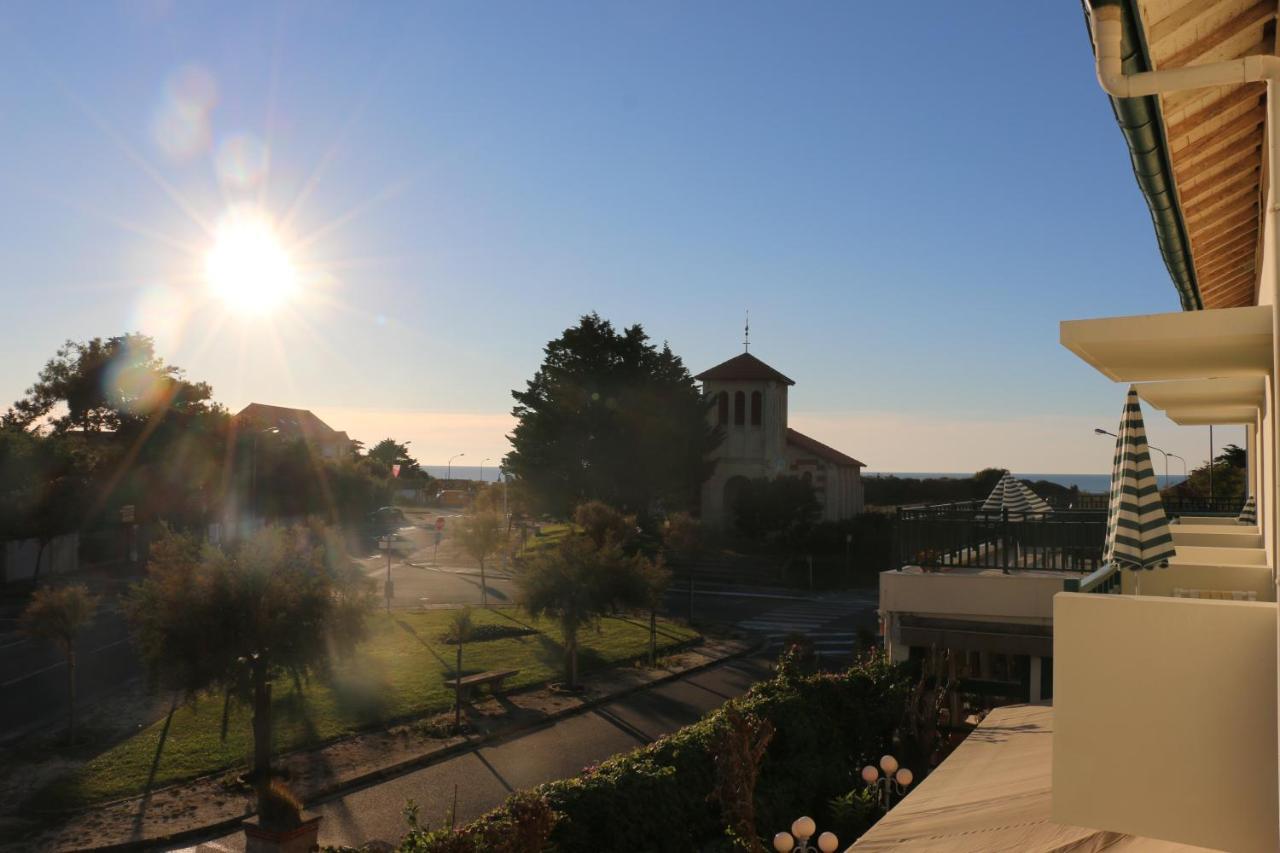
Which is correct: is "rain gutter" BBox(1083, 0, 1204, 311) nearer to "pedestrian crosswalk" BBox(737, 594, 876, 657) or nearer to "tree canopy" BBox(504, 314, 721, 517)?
"pedestrian crosswalk" BBox(737, 594, 876, 657)

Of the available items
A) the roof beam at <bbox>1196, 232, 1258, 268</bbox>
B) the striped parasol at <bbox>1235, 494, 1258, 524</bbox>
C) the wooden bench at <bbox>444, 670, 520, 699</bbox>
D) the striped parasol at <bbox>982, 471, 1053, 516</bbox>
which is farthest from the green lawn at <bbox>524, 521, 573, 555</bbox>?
the roof beam at <bbox>1196, 232, 1258, 268</bbox>

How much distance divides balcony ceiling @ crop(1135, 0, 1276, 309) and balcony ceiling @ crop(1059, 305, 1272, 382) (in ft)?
3.25

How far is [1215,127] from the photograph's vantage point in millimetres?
5473

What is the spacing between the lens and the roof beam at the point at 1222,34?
4.35 m

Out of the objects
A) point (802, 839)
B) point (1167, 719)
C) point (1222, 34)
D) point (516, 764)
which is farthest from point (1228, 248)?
point (516, 764)

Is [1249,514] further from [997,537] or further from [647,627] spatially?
[647,627]

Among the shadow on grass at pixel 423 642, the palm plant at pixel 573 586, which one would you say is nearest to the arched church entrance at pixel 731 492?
the shadow on grass at pixel 423 642

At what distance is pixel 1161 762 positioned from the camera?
4863mm

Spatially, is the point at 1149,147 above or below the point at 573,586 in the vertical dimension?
above

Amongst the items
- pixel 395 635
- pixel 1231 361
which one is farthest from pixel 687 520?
pixel 1231 361

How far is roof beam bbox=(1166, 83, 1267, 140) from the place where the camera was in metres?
5.05

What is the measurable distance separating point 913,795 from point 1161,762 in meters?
4.34

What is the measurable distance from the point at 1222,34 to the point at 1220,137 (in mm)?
1259

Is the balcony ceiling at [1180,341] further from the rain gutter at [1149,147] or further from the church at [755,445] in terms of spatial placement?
the church at [755,445]
